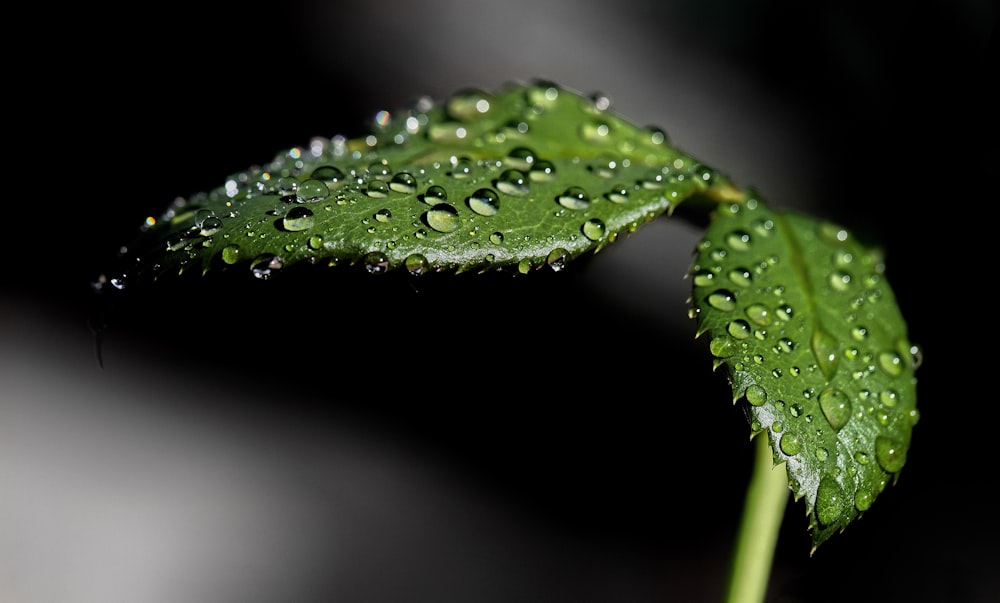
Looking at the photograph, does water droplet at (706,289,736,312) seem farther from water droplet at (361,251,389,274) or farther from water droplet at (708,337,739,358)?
water droplet at (361,251,389,274)

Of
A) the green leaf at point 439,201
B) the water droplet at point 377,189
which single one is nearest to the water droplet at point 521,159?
the green leaf at point 439,201

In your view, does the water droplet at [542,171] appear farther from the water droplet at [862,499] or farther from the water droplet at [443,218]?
the water droplet at [862,499]

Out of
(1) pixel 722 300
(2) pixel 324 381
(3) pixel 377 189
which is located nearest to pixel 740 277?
(1) pixel 722 300

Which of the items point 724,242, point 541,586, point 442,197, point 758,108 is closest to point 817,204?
point 758,108

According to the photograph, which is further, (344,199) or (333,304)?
(333,304)

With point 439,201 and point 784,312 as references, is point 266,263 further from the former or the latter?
point 784,312

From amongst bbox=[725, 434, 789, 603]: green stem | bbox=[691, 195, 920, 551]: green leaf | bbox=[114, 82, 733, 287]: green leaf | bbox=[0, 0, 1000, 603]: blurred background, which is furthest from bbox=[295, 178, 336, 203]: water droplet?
bbox=[0, 0, 1000, 603]: blurred background

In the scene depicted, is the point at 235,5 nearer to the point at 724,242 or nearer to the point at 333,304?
the point at 333,304
